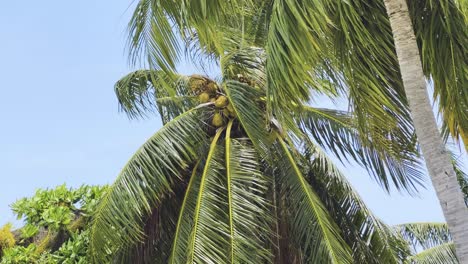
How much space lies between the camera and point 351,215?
31.8ft

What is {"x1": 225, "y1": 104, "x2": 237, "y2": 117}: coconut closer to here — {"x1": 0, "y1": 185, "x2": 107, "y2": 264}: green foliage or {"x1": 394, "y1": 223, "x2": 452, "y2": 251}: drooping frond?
{"x1": 0, "y1": 185, "x2": 107, "y2": 264}: green foliage

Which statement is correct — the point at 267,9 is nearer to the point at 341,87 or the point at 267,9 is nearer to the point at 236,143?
the point at 341,87

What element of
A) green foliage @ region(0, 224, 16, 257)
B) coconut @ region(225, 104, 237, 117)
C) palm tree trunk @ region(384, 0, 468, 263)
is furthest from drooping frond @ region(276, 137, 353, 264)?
green foliage @ region(0, 224, 16, 257)

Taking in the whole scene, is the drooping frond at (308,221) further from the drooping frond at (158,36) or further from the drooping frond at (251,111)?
the drooping frond at (158,36)

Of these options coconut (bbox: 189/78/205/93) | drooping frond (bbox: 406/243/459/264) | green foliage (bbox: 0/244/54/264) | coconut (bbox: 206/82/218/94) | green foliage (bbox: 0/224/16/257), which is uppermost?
coconut (bbox: 189/78/205/93)

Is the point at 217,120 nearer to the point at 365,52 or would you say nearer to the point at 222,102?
the point at 222,102

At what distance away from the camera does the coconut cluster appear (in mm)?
10148

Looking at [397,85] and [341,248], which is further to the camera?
[341,248]

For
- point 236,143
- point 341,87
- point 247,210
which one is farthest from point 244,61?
point 341,87

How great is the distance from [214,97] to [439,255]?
7.05 metres

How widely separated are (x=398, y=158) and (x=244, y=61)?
3160mm

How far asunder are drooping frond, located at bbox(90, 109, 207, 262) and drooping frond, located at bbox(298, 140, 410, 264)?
1.82 meters

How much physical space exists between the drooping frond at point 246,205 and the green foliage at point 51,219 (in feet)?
8.13

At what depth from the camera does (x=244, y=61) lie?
10266 mm
